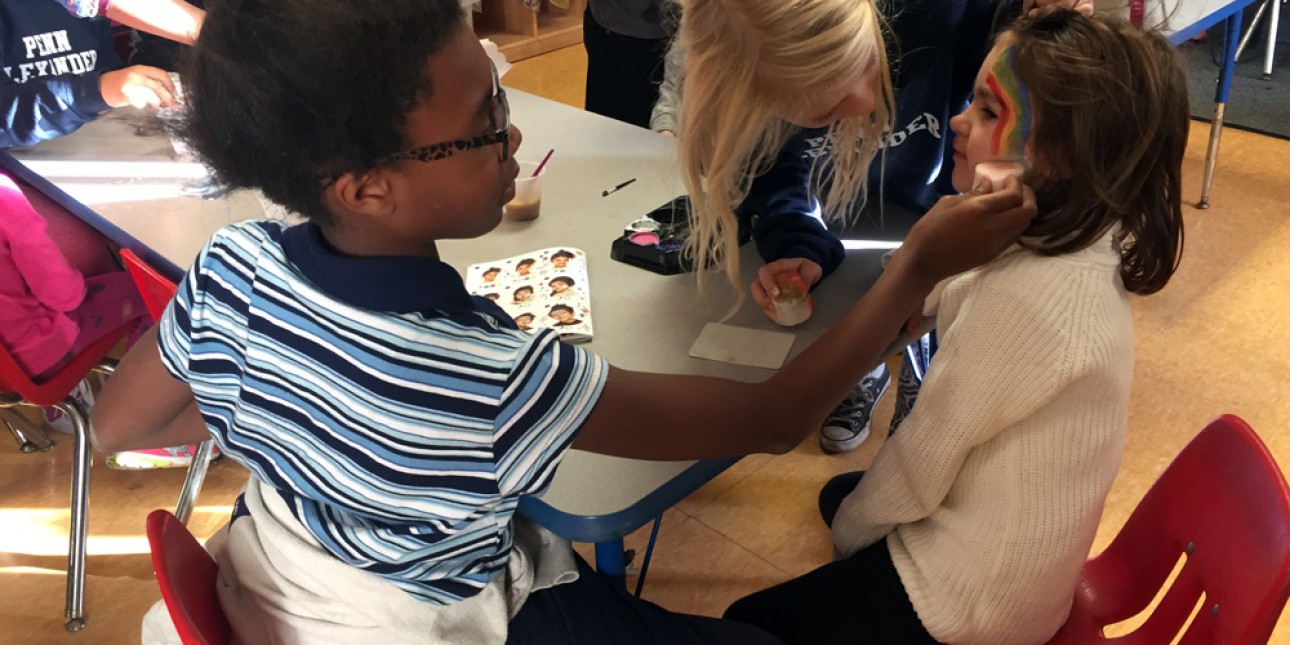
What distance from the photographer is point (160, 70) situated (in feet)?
6.39

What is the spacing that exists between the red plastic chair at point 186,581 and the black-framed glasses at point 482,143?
36 centimetres

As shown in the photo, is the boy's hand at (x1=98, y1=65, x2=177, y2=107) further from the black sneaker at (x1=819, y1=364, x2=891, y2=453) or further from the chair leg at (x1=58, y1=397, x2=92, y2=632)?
the black sneaker at (x1=819, y1=364, x2=891, y2=453)

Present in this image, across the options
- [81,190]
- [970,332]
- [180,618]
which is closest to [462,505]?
[180,618]

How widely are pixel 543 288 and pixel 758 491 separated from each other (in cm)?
93

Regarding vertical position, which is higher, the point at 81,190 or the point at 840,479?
the point at 81,190

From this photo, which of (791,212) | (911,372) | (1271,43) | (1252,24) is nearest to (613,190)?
(791,212)

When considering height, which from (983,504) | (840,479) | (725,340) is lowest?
(840,479)

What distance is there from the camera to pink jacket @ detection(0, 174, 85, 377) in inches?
62.2

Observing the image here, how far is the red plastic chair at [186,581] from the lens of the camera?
779 mm

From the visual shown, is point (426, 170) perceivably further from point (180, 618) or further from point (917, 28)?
point (917, 28)

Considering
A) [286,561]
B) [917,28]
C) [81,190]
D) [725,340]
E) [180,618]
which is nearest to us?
[180,618]

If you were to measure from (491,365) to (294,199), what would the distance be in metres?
0.23

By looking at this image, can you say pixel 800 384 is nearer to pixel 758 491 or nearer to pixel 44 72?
pixel 758 491

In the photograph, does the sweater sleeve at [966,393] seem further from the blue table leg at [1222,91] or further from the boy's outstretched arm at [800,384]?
the blue table leg at [1222,91]
